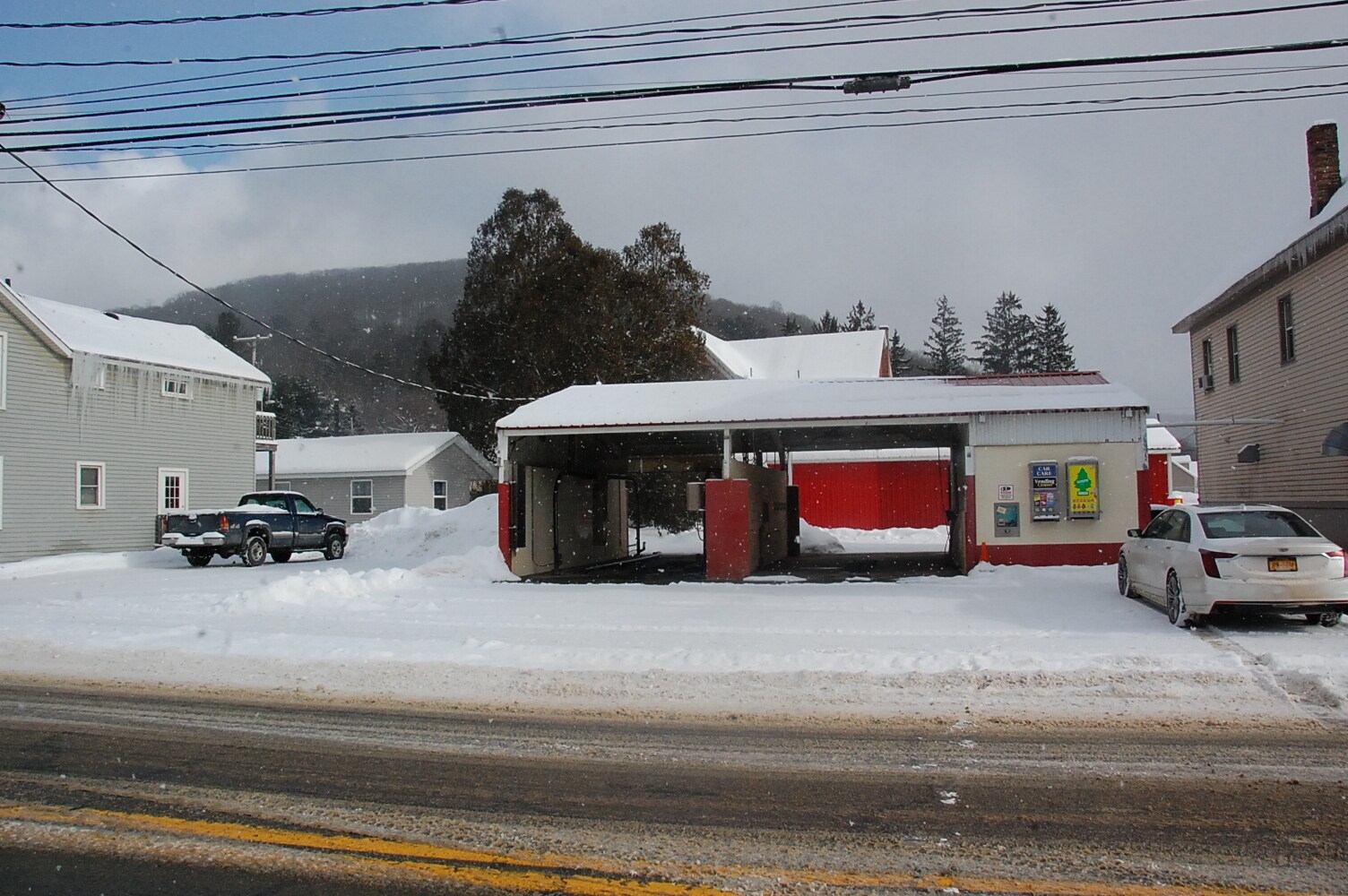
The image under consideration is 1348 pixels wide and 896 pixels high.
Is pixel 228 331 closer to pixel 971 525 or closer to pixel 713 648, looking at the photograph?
pixel 971 525

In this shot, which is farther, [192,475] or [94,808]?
[192,475]

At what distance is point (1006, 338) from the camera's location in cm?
9644

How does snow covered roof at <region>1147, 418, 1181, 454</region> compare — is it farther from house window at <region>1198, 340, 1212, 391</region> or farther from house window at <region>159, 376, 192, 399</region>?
house window at <region>159, 376, 192, 399</region>

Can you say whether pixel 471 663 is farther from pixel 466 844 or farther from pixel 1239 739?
pixel 1239 739

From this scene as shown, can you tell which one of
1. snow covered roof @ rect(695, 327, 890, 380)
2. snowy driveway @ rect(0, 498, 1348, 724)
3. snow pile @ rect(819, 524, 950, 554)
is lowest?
snow pile @ rect(819, 524, 950, 554)

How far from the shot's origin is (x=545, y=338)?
136 feet

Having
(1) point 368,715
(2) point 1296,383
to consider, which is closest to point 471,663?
(1) point 368,715

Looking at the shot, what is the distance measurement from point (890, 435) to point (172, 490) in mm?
21027

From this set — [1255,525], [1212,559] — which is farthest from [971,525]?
[1212,559]

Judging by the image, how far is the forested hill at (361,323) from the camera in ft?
338

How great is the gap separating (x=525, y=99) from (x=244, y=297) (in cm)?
16184

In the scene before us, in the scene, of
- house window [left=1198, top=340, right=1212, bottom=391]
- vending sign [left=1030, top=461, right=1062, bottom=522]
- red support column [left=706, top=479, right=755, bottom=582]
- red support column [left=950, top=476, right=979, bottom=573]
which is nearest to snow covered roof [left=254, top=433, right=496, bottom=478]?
red support column [left=706, top=479, right=755, bottom=582]

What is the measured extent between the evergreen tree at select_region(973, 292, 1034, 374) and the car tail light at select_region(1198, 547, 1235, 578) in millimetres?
86221

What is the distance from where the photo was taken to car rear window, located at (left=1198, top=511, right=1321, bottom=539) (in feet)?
36.4
